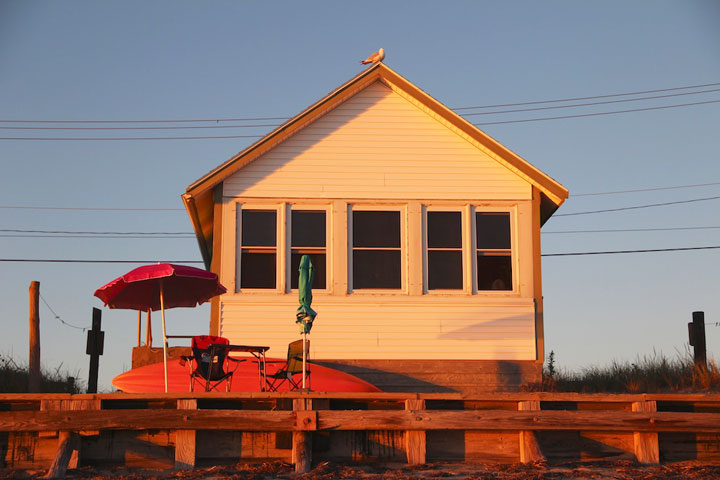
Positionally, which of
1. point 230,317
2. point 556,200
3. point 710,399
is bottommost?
point 710,399

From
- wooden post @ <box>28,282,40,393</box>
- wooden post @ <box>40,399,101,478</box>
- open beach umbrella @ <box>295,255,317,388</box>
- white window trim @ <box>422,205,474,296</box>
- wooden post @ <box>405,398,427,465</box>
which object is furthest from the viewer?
wooden post @ <box>28,282,40,393</box>

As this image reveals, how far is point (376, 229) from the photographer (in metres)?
17.0

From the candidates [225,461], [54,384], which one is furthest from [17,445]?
[54,384]

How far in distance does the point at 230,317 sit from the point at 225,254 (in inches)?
44.8

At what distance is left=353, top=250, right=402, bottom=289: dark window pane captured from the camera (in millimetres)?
16812

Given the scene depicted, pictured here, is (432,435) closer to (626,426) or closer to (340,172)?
(626,426)

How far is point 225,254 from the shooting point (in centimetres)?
1656

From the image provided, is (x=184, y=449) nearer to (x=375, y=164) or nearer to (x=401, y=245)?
(x=401, y=245)

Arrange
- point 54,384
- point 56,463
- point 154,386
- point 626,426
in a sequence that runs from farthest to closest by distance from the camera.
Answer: point 54,384
point 154,386
point 626,426
point 56,463

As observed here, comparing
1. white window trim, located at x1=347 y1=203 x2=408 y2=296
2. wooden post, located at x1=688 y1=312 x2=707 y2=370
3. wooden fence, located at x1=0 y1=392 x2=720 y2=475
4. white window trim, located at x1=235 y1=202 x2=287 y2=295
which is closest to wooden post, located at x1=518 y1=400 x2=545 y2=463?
wooden fence, located at x1=0 y1=392 x2=720 y2=475

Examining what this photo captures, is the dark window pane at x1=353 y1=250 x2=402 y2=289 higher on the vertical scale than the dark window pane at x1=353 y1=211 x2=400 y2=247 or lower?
lower

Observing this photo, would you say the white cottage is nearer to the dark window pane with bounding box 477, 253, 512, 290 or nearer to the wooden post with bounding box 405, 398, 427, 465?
the dark window pane with bounding box 477, 253, 512, 290

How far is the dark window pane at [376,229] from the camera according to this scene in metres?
17.0

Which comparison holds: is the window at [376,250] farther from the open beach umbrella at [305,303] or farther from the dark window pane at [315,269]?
the open beach umbrella at [305,303]
